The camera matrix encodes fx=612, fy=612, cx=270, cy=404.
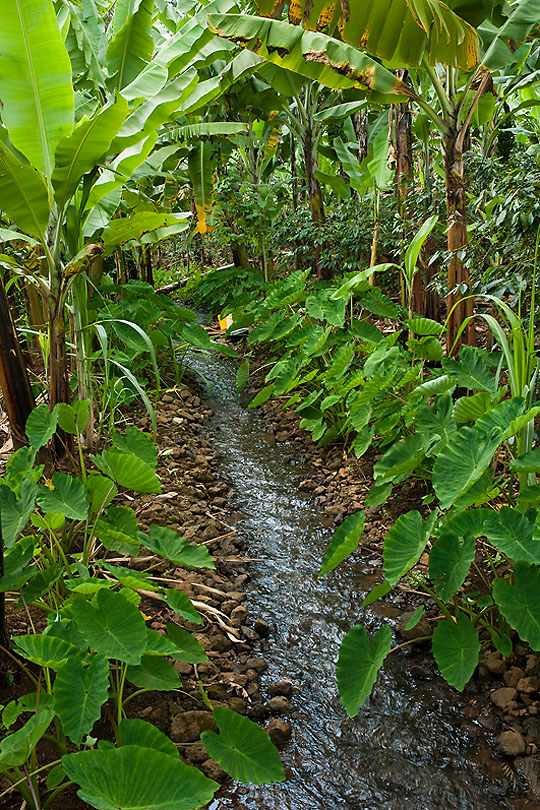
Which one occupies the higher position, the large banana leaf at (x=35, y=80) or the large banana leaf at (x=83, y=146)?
the large banana leaf at (x=35, y=80)

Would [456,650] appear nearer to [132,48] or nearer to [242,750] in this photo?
[242,750]

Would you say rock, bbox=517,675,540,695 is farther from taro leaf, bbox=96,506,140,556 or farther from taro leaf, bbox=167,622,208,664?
taro leaf, bbox=96,506,140,556

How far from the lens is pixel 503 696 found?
65.0 inches

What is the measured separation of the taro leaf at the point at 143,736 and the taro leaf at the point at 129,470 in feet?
2.10

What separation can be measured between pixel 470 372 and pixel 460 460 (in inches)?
21.6

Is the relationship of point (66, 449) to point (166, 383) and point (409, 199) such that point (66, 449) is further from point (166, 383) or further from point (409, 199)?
point (409, 199)

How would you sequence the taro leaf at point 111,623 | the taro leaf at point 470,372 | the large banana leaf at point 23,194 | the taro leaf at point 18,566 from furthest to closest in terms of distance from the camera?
1. the taro leaf at point 470,372
2. the large banana leaf at point 23,194
3. the taro leaf at point 18,566
4. the taro leaf at point 111,623

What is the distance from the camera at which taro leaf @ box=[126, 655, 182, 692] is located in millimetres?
1396

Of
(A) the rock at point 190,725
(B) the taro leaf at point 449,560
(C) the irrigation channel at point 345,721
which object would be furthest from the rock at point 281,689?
(B) the taro leaf at point 449,560

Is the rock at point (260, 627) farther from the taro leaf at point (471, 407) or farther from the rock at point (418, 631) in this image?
the taro leaf at point (471, 407)

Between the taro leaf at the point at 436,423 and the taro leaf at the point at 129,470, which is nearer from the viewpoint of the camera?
the taro leaf at the point at 129,470

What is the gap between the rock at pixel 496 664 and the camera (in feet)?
5.67

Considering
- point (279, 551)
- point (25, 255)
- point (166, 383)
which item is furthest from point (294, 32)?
point (279, 551)

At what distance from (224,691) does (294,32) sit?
3.05 metres
